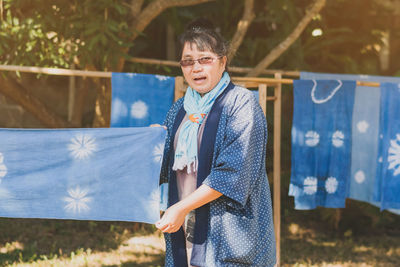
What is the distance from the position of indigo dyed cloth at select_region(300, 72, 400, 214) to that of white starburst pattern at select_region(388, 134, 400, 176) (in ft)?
0.79

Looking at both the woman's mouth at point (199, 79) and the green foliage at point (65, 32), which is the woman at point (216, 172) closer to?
the woman's mouth at point (199, 79)

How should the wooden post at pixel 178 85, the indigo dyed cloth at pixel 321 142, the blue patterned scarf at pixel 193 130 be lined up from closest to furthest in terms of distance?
the blue patterned scarf at pixel 193 130 < the wooden post at pixel 178 85 < the indigo dyed cloth at pixel 321 142

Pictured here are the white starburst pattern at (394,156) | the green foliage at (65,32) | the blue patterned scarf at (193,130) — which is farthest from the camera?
the green foliage at (65,32)

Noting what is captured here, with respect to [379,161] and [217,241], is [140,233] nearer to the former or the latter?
[379,161]

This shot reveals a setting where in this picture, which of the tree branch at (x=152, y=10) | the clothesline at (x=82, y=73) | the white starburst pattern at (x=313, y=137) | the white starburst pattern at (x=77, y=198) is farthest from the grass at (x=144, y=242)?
the tree branch at (x=152, y=10)

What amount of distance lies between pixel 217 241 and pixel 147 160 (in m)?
1.04

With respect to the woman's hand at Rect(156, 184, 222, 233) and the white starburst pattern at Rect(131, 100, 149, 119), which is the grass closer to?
the white starburst pattern at Rect(131, 100, 149, 119)

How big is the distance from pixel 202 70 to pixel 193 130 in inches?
11.1

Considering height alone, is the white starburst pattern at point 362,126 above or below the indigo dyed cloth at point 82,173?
above

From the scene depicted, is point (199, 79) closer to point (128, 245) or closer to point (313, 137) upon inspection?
point (313, 137)

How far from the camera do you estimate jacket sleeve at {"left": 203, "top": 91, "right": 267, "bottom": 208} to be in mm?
2107

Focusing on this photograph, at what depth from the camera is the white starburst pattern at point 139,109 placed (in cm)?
411

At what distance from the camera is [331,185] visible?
4.31 m

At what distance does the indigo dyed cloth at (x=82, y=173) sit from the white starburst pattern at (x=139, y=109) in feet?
3.21
